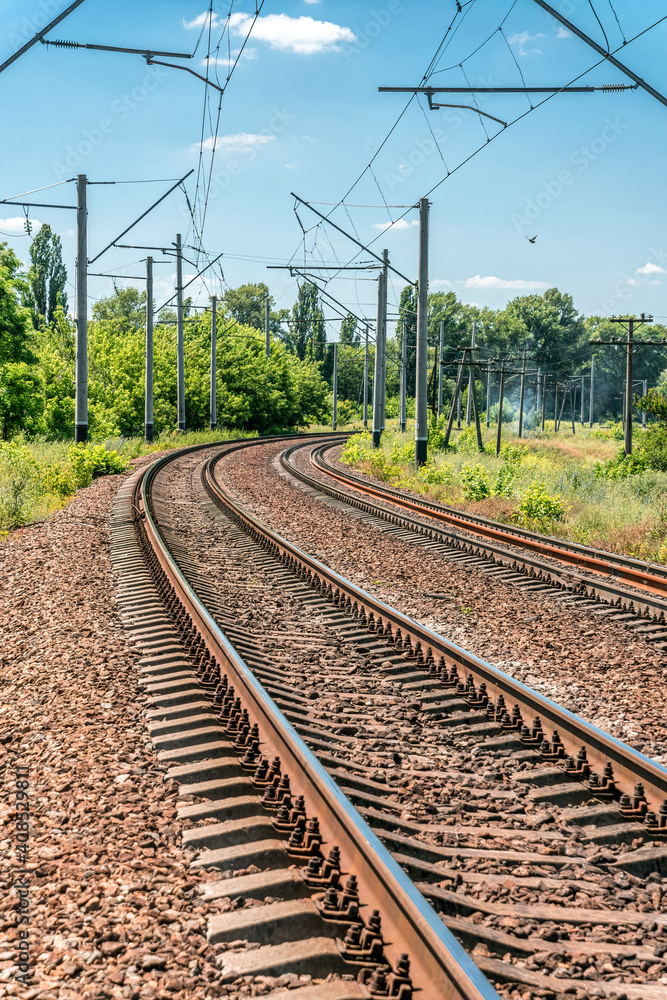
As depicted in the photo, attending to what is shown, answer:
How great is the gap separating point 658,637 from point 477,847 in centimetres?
440

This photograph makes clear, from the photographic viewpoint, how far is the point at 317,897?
11.0 ft

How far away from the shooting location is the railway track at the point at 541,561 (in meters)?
8.62

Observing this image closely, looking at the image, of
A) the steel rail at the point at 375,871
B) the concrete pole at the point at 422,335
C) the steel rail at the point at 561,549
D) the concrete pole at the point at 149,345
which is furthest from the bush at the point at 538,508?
the concrete pole at the point at 149,345

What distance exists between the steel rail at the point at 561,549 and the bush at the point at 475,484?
1475 mm

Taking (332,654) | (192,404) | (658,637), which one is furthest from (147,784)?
(192,404)

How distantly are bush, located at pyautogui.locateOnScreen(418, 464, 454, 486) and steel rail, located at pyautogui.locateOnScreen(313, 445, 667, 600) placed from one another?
3254 millimetres

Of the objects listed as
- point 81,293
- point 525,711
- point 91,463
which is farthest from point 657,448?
point 525,711

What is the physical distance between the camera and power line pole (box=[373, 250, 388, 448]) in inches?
1190

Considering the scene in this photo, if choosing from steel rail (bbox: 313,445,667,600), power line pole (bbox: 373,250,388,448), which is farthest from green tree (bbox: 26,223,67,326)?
steel rail (bbox: 313,445,667,600)

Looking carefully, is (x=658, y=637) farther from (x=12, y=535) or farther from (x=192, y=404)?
(x=192, y=404)

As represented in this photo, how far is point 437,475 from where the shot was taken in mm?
21703

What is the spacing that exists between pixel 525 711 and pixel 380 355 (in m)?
26.6

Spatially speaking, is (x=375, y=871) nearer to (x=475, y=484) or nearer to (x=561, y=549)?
(x=561, y=549)

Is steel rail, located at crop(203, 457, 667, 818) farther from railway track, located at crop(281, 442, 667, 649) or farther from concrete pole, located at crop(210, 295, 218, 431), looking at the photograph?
concrete pole, located at crop(210, 295, 218, 431)
